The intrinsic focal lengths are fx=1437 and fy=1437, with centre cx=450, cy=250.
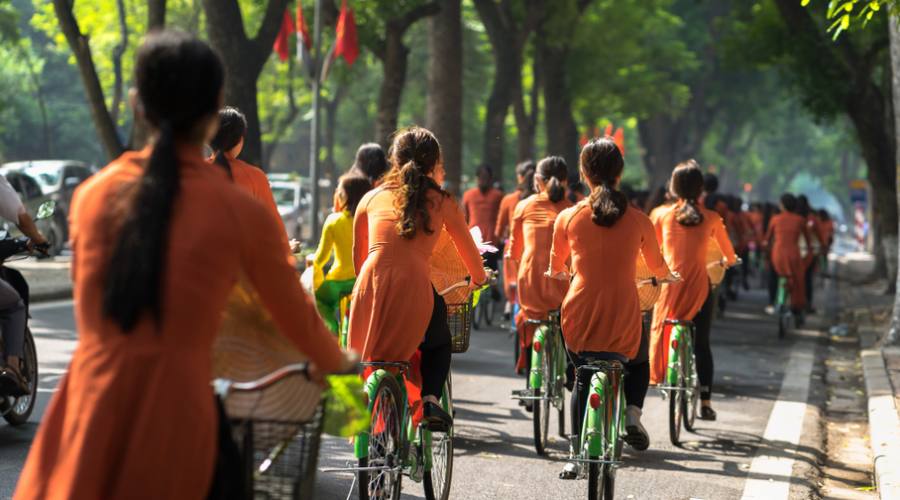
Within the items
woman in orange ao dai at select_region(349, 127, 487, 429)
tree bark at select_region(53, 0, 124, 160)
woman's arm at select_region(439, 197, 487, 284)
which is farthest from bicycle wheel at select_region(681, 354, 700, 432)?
tree bark at select_region(53, 0, 124, 160)

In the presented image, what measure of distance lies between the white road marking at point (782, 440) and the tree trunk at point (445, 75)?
9.66 meters

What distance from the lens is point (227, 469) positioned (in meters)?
3.12

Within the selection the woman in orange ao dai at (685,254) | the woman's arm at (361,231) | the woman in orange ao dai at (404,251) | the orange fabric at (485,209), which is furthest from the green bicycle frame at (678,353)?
the orange fabric at (485,209)

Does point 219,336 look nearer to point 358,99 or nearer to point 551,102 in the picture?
point 551,102

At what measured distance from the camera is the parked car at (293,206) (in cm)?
3197

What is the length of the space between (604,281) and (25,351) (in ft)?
11.6

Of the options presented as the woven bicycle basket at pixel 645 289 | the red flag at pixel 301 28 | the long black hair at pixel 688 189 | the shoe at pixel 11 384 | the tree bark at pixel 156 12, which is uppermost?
the red flag at pixel 301 28

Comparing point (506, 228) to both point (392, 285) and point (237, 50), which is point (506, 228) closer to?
point (237, 50)

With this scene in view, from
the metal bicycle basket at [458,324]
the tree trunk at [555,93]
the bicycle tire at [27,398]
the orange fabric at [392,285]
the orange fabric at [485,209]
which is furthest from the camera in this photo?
the tree trunk at [555,93]

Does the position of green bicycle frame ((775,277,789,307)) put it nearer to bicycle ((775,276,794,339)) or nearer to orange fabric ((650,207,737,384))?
bicycle ((775,276,794,339))

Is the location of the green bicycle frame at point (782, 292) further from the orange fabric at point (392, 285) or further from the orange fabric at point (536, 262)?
the orange fabric at point (392, 285)

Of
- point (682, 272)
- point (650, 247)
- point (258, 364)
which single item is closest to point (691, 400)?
point (682, 272)

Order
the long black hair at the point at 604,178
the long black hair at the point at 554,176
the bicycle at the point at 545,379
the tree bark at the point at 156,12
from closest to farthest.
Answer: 1. the long black hair at the point at 604,178
2. the bicycle at the point at 545,379
3. the long black hair at the point at 554,176
4. the tree bark at the point at 156,12

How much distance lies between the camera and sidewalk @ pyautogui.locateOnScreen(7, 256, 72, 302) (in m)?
17.6
